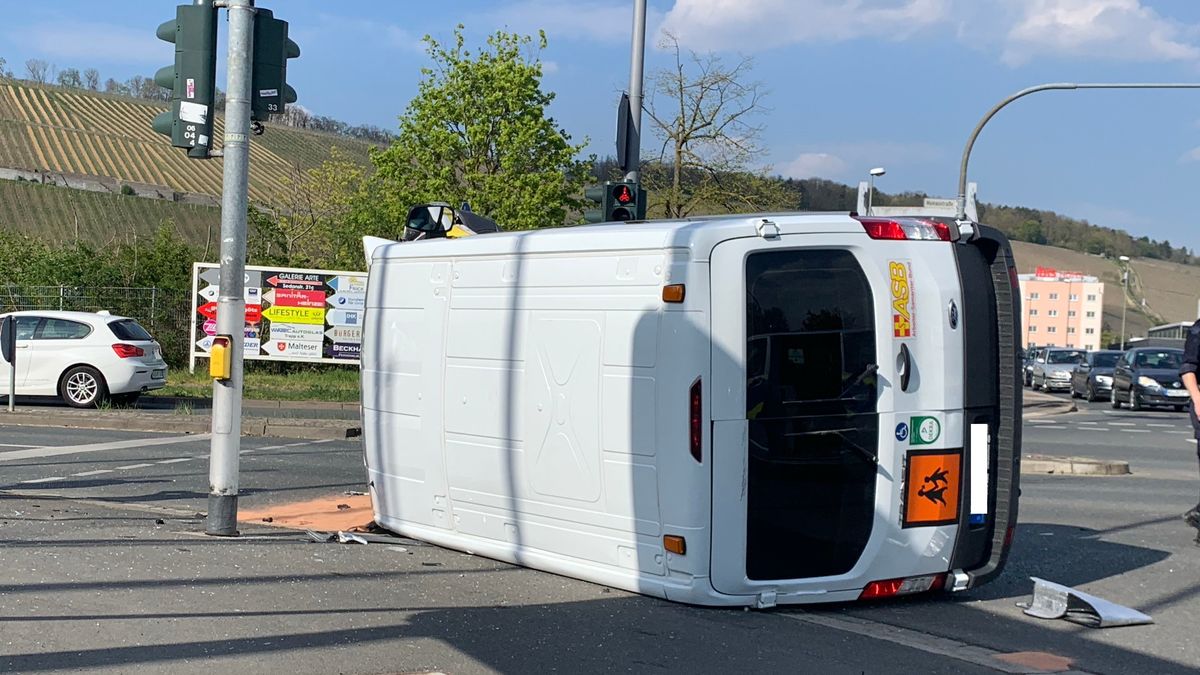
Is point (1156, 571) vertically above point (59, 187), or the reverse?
point (59, 187)

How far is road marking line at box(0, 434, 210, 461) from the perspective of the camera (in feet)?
45.8

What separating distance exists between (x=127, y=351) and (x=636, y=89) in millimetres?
10041

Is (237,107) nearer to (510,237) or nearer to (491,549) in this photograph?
(510,237)

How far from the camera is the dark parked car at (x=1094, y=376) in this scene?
38.5 metres

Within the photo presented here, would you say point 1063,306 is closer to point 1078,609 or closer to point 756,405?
point 1078,609

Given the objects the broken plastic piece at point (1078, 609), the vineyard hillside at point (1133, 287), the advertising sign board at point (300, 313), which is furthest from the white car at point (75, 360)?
the vineyard hillside at point (1133, 287)

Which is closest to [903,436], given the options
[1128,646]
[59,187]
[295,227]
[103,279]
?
[1128,646]

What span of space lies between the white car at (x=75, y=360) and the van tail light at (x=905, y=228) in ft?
54.4

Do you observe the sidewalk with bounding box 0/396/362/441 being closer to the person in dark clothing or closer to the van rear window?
the van rear window

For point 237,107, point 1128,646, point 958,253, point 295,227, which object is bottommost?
point 1128,646

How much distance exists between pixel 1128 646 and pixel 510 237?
410cm

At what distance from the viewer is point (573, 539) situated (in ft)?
23.9

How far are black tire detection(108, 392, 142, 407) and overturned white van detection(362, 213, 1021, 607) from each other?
15.4 meters

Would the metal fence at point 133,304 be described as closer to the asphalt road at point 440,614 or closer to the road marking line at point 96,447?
the road marking line at point 96,447
